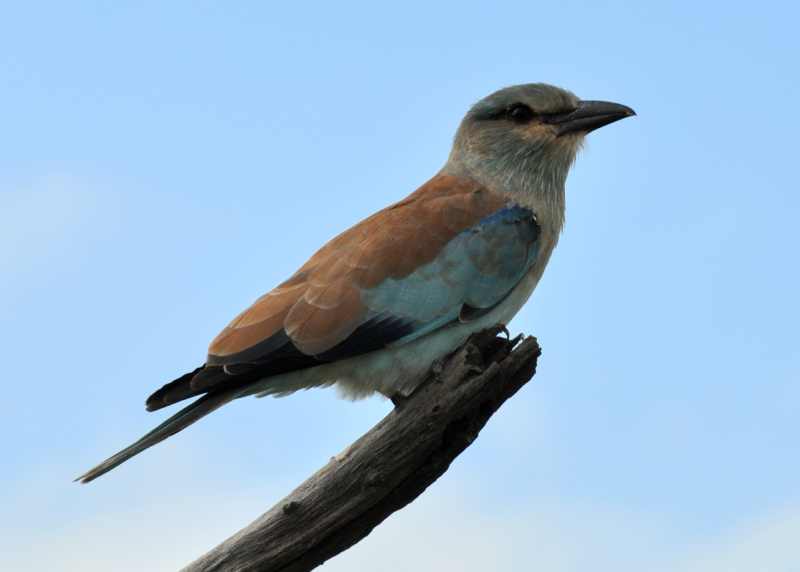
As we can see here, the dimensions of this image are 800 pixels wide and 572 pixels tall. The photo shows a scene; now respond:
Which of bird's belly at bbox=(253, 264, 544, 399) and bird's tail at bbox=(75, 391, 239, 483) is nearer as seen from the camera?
bird's tail at bbox=(75, 391, 239, 483)

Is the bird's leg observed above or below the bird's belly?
below

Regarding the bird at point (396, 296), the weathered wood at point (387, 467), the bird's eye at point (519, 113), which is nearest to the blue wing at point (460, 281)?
the bird at point (396, 296)

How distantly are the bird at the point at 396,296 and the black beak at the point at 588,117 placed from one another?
10.5 inches

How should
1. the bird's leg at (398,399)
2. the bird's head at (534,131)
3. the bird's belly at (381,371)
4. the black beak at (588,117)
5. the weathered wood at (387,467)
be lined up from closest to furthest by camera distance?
the weathered wood at (387,467) → the bird's leg at (398,399) → the bird's belly at (381,371) → the bird's head at (534,131) → the black beak at (588,117)

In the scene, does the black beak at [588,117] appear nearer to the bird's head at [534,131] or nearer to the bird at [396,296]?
the bird's head at [534,131]

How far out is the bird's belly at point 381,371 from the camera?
6680 mm

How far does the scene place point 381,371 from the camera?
6.71 m

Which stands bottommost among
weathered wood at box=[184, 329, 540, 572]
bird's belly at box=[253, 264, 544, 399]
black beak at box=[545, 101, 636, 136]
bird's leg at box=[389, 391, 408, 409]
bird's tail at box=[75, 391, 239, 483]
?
weathered wood at box=[184, 329, 540, 572]

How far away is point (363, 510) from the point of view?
20.2 feet

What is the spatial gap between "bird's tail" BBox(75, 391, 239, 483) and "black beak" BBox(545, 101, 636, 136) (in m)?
3.28

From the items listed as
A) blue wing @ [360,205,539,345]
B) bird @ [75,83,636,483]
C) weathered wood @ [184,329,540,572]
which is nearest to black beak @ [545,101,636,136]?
bird @ [75,83,636,483]

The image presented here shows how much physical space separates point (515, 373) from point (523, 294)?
4.75ft

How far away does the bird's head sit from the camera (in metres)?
8.14

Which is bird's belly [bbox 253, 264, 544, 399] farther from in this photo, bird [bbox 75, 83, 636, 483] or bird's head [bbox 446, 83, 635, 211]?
bird's head [bbox 446, 83, 635, 211]
